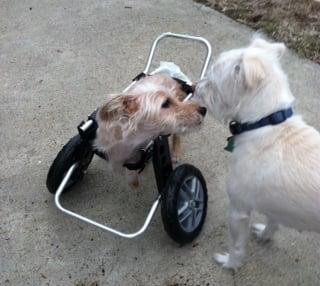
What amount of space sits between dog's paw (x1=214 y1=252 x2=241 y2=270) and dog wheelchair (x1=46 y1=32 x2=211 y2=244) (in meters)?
0.18

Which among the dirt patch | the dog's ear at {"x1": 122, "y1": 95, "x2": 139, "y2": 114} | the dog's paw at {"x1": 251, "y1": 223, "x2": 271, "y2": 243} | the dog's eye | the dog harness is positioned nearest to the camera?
the dog harness

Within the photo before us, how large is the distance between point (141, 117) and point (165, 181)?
438 mm

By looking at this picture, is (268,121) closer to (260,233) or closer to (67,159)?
(260,233)

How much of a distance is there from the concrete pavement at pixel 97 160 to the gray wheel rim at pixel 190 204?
15 centimetres

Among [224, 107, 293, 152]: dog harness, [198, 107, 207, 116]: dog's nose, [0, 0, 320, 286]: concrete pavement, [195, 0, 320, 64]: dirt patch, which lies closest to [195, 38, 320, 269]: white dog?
[224, 107, 293, 152]: dog harness

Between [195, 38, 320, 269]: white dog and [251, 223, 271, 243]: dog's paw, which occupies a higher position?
[195, 38, 320, 269]: white dog

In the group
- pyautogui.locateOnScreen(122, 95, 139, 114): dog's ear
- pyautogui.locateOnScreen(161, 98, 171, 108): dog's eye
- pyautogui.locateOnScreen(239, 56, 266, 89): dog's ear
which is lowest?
pyautogui.locateOnScreen(161, 98, 171, 108): dog's eye

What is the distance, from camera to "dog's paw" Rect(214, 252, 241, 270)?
287 cm

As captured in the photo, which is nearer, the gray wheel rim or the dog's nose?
the dog's nose

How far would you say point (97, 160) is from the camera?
3.57m

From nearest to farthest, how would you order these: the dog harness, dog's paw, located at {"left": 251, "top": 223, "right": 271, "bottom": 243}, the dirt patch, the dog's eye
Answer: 1. the dog harness
2. the dog's eye
3. dog's paw, located at {"left": 251, "top": 223, "right": 271, "bottom": 243}
4. the dirt patch

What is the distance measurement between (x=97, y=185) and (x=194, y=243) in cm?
78

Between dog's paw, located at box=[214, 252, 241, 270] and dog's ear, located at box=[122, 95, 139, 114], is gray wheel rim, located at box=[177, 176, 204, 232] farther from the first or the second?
dog's ear, located at box=[122, 95, 139, 114]

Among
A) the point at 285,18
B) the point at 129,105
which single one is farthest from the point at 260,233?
the point at 285,18
